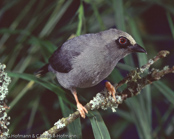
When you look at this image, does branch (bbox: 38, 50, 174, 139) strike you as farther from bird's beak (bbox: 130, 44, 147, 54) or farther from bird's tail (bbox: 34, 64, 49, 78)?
bird's tail (bbox: 34, 64, 49, 78)

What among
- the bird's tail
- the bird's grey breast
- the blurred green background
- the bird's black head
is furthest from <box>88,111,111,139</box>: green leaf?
the bird's tail

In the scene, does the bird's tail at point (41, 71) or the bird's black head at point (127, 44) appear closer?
the bird's black head at point (127, 44)

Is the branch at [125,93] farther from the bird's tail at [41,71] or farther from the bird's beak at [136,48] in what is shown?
the bird's tail at [41,71]

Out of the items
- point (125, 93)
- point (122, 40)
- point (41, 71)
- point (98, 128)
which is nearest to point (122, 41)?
point (122, 40)

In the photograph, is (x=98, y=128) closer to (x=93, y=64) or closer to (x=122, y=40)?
(x=93, y=64)

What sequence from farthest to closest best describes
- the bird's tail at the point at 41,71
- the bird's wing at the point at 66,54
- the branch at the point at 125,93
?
the bird's tail at the point at 41,71 → the bird's wing at the point at 66,54 → the branch at the point at 125,93

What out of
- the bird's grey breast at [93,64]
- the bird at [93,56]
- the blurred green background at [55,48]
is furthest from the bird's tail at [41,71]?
the bird's grey breast at [93,64]
